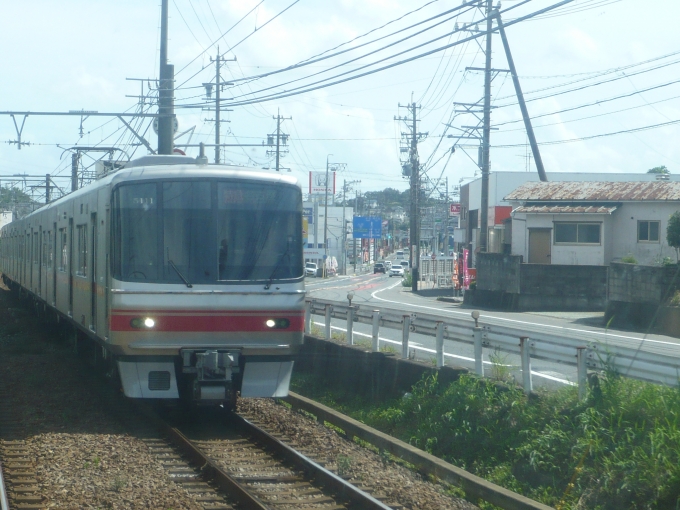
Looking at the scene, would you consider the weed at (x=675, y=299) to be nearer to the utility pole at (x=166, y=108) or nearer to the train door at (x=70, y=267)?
the utility pole at (x=166, y=108)

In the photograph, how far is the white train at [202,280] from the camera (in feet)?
29.7

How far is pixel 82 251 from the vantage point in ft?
38.9

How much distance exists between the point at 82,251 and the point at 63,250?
102 inches

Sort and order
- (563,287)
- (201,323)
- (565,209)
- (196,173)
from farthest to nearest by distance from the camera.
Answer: (565,209), (563,287), (196,173), (201,323)

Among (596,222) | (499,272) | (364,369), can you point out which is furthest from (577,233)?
(364,369)

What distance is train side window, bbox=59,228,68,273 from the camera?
45.2 ft

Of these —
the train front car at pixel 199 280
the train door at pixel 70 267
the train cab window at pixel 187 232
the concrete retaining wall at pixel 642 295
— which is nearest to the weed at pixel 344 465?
the train front car at pixel 199 280

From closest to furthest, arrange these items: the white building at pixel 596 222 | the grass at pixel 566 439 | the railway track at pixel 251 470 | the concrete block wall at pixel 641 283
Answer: the grass at pixel 566 439
the railway track at pixel 251 470
the concrete block wall at pixel 641 283
the white building at pixel 596 222

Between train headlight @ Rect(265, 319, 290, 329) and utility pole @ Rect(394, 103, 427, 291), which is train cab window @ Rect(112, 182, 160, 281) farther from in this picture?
utility pole @ Rect(394, 103, 427, 291)

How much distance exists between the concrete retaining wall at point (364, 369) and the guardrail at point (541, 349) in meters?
0.27

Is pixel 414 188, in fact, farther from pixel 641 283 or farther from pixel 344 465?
pixel 344 465

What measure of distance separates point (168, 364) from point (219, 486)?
2.32m

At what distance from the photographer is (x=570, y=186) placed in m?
37.1

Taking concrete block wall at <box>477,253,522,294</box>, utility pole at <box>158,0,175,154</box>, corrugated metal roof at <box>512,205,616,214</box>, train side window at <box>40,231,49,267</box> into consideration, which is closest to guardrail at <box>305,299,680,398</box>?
train side window at <box>40,231,49,267</box>
